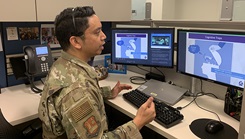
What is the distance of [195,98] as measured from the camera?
1.46 m

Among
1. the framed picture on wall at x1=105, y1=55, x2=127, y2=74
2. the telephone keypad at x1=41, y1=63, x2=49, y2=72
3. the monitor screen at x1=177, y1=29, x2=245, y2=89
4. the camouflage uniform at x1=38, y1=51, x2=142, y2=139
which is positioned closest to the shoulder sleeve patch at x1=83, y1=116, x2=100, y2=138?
the camouflage uniform at x1=38, y1=51, x2=142, y2=139

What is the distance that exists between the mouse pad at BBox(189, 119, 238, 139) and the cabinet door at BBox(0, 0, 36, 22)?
1214mm

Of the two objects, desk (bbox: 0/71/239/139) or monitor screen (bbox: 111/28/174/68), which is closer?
Result: desk (bbox: 0/71/239/139)

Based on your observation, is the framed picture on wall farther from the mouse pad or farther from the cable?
the mouse pad

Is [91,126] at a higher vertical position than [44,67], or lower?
lower

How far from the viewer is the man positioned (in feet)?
3.00

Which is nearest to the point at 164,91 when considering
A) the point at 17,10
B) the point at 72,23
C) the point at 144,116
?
the point at 144,116

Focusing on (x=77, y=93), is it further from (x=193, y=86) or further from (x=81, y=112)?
(x=193, y=86)

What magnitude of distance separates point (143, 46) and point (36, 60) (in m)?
0.82

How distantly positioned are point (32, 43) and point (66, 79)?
961 mm

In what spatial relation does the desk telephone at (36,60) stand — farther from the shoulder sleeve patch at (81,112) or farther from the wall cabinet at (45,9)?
the shoulder sleeve patch at (81,112)

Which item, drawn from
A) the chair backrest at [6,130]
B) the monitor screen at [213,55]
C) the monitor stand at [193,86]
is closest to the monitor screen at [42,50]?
the chair backrest at [6,130]

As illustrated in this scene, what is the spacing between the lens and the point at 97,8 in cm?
176

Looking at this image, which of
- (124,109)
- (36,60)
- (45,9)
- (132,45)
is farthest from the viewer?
(132,45)
